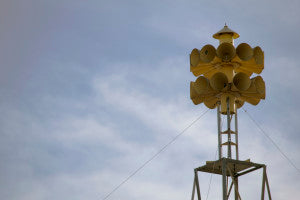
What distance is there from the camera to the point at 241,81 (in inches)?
2379

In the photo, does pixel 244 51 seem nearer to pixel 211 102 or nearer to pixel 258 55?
pixel 258 55

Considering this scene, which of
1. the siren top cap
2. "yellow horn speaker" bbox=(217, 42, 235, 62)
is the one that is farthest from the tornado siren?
the siren top cap

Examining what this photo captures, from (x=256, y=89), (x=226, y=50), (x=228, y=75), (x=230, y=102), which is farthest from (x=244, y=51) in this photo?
(x=230, y=102)

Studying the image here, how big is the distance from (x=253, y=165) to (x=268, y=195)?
165cm

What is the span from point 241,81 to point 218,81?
1.16m

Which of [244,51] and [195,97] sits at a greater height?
[244,51]

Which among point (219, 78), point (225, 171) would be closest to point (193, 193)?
point (225, 171)

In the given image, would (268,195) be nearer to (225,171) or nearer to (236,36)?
(225,171)

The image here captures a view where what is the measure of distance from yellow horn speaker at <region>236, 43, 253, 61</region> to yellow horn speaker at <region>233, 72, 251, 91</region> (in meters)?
0.99

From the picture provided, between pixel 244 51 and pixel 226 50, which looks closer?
pixel 226 50

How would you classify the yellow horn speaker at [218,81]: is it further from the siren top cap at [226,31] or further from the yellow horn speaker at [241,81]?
the siren top cap at [226,31]

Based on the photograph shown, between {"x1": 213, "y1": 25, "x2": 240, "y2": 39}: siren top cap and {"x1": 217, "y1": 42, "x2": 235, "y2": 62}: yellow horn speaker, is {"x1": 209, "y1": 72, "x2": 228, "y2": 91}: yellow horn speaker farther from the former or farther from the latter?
{"x1": 213, "y1": 25, "x2": 240, "y2": 39}: siren top cap

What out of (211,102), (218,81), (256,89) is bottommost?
(211,102)

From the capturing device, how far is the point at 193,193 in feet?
195
